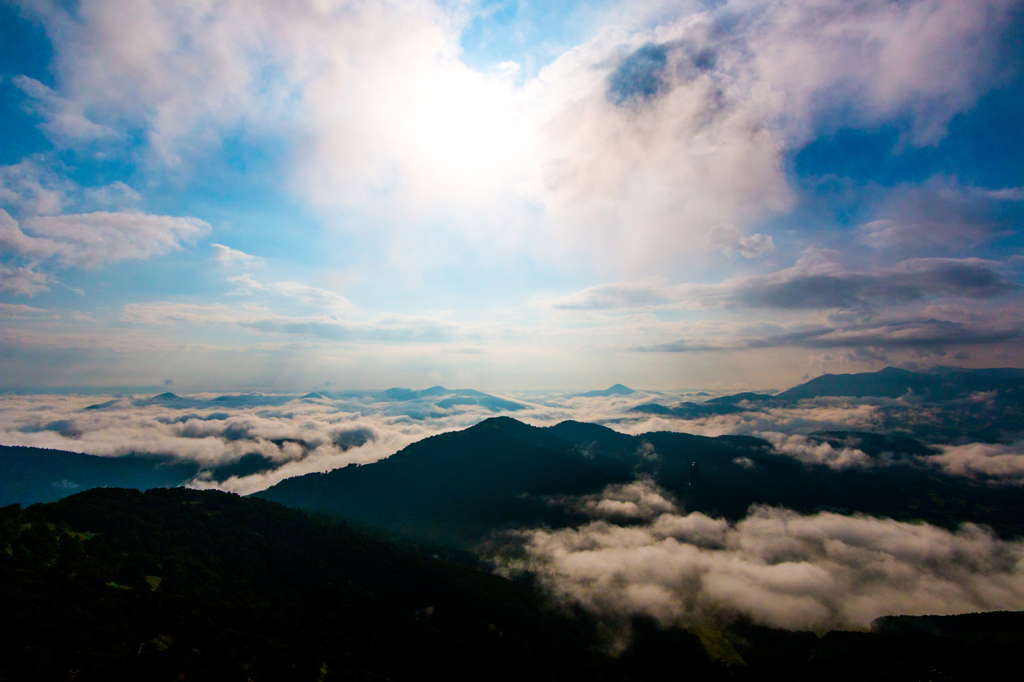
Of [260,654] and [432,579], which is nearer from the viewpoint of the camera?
[260,654]

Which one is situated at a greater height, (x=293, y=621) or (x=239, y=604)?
(x=239, y=604)

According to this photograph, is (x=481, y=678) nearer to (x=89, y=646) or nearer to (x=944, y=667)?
(x=89, y=646)

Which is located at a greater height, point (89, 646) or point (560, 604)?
point (89, 646)

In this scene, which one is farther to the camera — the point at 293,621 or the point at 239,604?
the point at 293,621

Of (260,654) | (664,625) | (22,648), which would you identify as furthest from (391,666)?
(664,625)

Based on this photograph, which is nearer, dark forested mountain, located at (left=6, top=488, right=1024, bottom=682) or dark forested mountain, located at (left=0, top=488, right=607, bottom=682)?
dark forested mountain, located at (left=0, top=488, right=607, bottom=682)

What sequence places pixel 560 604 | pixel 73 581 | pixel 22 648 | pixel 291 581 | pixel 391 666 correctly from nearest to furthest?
pixel 22 648 → pixel 73 581 → pixel 391 666 → pixel 291 581 → pixel 560 604

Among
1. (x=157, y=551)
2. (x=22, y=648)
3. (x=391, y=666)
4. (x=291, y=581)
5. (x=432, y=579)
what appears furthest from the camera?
(x=432, y=579)

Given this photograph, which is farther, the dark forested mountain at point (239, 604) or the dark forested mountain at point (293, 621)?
the dark forested mountain at point (293, 621)
